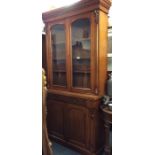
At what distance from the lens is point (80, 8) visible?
6.62ft

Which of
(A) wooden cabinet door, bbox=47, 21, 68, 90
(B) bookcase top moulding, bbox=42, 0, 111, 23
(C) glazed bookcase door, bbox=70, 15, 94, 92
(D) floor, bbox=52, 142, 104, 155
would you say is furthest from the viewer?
(A) wooden cabinet door, bbox=47, 21, 68, 90

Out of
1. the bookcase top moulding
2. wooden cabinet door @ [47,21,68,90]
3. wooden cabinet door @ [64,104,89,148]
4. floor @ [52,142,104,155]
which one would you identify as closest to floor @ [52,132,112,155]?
floor @ [52,142,104,155]

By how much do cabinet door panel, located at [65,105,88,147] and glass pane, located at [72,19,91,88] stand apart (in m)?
0.35

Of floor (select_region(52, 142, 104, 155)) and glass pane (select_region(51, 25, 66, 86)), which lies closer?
floor (select_region(52, 142, 104, 155))

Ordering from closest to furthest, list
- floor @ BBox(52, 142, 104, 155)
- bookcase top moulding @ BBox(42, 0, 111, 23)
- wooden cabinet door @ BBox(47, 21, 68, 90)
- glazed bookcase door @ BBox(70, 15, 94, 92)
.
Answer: bookcase top moulding @ BBox(42, 0, 111, 23) → glazed bookcase door @ BBox(70, 15, 94, 92) → floor @ BBox(52, 142, 104, 155) → wooden cabinet door @ BBox(47, 21, 68, 90)

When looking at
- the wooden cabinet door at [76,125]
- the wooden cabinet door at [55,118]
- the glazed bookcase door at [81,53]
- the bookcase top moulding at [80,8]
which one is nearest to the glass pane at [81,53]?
the glazed bookcase door at [81,53]

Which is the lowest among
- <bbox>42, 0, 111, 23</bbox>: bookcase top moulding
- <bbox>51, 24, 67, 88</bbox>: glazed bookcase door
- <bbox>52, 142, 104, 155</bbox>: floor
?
<bbox>52, 142, 104, 155</bbox>: floor

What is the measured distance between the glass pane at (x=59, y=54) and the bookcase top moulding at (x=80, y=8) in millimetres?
167

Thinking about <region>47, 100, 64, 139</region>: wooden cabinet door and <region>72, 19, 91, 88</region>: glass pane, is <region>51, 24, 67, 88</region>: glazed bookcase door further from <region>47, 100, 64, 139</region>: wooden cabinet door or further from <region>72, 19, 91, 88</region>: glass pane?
<region>47, 100, 64, 139</region>: wooden cabinet door

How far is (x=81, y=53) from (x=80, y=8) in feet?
1.94

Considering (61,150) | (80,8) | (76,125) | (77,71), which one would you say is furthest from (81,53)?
(61,150)

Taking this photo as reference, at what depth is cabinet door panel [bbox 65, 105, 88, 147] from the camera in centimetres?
214
